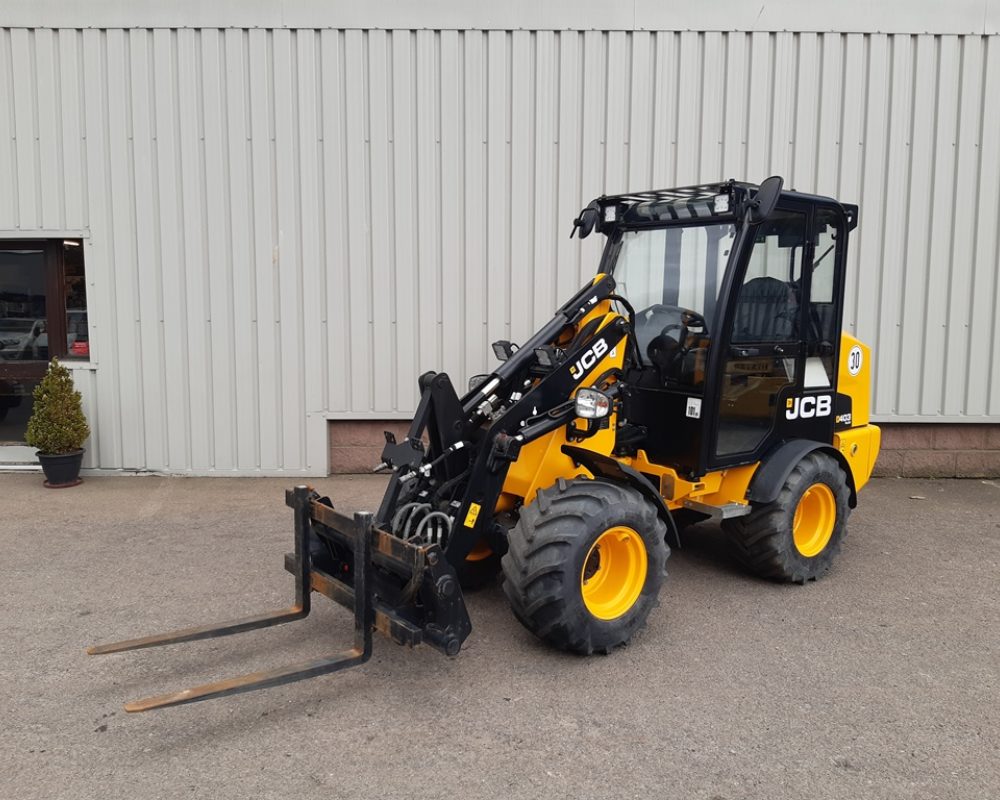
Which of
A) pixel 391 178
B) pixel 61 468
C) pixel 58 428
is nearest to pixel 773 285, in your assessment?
pixel 391 178

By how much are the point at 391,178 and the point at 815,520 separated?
505 centimetres

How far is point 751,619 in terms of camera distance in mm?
4844

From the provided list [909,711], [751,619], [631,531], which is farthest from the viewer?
[751,619]

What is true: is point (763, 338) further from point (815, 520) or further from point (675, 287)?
point (815, 520)

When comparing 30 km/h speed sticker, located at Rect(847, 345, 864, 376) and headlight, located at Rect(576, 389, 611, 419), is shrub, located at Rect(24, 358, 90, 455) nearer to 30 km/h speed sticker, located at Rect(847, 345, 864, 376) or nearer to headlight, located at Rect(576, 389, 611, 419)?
headlight, located at Rect(576, 389, 611, 419)

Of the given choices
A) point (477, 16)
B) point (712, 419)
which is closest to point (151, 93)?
point (477, 16)

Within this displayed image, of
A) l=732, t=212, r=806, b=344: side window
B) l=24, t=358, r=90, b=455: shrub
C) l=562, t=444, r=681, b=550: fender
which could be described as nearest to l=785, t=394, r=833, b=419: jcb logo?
l=732, t=212, r=806, b=344: side window

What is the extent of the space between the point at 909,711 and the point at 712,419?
1833 millimetres

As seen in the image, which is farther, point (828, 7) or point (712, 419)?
point (828, 7)

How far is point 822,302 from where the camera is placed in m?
5.45

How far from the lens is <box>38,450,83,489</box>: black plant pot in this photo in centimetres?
780

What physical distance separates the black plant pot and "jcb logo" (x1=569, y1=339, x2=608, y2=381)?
18.2 ft

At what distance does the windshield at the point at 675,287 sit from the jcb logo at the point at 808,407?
2.75 feet

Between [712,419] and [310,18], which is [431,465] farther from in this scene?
[310,18]
